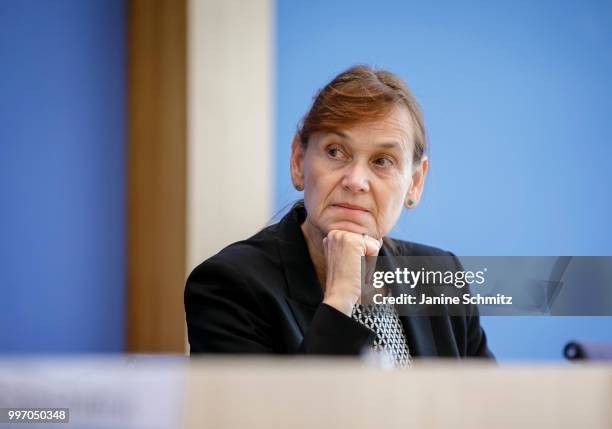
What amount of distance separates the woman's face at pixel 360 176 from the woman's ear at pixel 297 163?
0.17 ft

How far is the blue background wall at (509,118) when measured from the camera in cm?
192

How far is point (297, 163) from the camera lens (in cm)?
138

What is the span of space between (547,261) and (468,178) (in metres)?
0.98

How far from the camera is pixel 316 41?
2.87 meters

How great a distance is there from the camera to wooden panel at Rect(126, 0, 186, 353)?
299 cm

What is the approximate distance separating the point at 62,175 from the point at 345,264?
1932mm

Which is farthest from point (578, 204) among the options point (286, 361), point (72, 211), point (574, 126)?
point (72, 211)

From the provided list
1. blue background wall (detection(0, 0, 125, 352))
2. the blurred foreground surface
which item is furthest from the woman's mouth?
blue background wall (detection(0, 0, 125, 352))

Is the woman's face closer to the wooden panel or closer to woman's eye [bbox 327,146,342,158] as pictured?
woman's eye [bbox 327,146,342,158]

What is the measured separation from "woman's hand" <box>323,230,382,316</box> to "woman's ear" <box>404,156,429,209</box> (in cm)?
14

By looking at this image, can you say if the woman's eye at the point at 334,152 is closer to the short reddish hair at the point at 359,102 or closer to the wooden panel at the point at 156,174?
the short reddish hair at the point at 359,102

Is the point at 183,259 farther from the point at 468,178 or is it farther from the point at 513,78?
the point at 513,78

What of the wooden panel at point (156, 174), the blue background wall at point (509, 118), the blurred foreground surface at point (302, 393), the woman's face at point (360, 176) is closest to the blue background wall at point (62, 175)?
the wooden panel at point (156, 174)

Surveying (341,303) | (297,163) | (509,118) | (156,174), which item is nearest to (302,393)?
(341,303)
